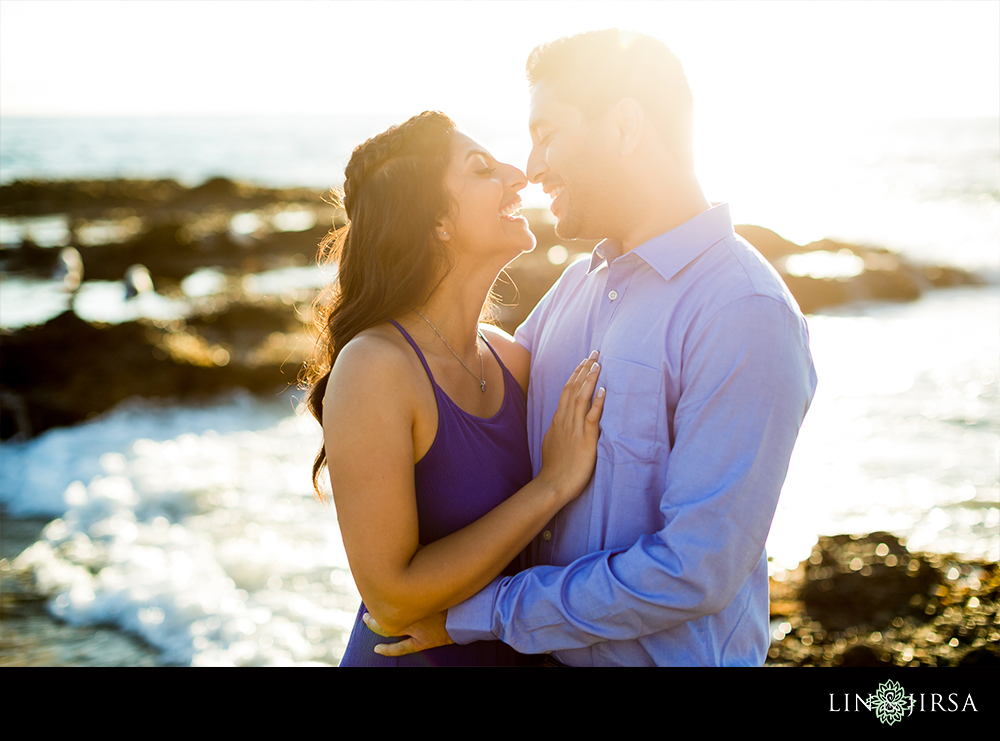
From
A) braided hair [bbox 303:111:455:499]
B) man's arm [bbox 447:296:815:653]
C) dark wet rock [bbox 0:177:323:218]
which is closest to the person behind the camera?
man's arm [bbox 447:296:815:653]

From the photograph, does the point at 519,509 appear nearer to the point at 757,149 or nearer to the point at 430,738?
the point at 430,738

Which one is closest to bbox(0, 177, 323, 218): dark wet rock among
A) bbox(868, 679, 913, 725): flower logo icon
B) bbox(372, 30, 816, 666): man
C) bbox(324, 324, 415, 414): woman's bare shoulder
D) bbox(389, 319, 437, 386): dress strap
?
bbox(389, 319, 437, 386): dress strap

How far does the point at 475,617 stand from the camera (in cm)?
224

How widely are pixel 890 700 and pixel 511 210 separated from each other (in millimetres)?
2016

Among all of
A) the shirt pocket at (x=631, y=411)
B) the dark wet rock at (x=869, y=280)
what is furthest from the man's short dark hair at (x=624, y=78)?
the dark wet rock at (x=869, y=280)

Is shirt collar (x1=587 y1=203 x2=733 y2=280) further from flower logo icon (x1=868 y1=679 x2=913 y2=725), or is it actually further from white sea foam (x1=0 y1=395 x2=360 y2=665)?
white sea foam (x1=0 y1=395 x2=360 y2=665)

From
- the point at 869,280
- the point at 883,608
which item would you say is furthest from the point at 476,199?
the point at 869,280

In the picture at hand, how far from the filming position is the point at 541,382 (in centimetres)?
266

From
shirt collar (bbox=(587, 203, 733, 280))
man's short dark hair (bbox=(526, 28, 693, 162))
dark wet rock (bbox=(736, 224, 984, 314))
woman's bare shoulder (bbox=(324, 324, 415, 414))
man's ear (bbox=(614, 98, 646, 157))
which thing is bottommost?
dark wet rock (bbox=(736, 224, 984, 314))

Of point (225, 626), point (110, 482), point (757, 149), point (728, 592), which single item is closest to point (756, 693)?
point (728, 592)

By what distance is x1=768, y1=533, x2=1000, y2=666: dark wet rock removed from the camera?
399 centimetres

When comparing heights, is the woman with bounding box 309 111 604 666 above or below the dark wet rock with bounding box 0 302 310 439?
above

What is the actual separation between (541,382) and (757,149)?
179 feet

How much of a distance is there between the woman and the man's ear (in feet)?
1.59
